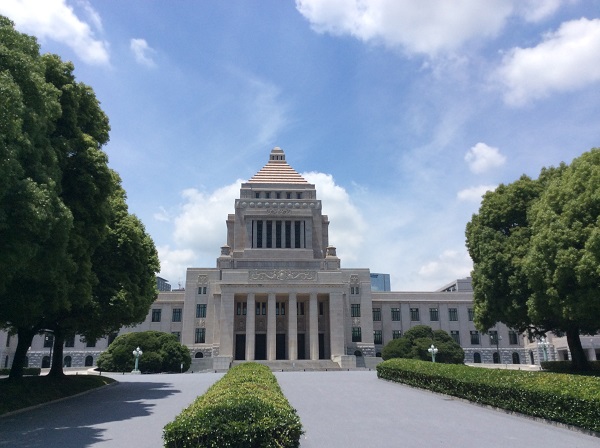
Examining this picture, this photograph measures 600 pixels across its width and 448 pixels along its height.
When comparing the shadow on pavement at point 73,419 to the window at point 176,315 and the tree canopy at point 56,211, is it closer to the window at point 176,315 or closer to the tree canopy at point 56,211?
the tree canopy at point 56,211

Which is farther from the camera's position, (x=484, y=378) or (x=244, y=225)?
(x=244, y=225)

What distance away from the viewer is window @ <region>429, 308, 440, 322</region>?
60.9m

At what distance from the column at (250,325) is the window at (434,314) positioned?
23463mm

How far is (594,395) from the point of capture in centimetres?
1064

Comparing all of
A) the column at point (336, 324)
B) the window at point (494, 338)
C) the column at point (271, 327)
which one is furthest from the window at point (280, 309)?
Answer: the window at point (494, 338)

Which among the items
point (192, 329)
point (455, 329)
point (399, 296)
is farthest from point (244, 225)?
point (455, 329)

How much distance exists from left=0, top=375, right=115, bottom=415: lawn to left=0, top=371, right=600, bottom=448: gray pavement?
1.68ft

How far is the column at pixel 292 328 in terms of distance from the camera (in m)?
50.8

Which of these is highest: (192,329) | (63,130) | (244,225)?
(244,225)

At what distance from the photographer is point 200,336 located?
187 ft

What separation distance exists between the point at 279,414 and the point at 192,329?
5242 centimetres

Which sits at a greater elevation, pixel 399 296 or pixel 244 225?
pixel 244 225

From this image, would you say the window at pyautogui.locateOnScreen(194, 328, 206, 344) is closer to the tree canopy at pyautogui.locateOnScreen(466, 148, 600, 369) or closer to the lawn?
the lawn

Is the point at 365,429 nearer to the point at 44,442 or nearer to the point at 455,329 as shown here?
the point at 44,442
